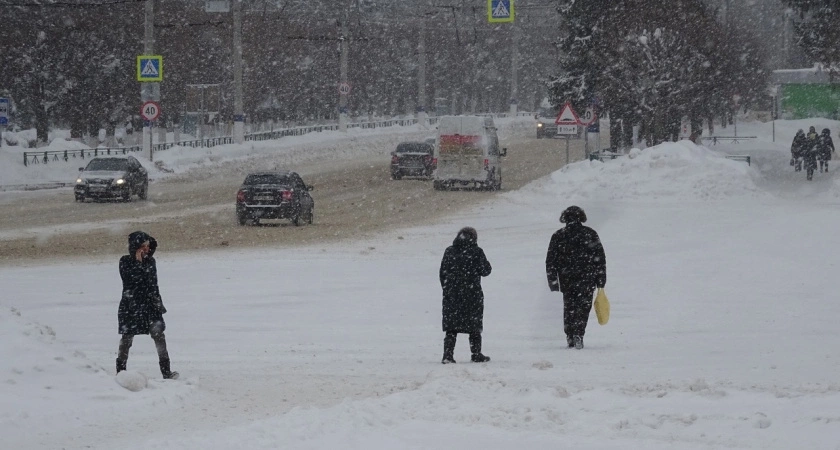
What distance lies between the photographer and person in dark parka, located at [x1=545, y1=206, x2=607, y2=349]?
42.4 feet

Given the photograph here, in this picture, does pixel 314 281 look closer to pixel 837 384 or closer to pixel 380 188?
pixel 837 384

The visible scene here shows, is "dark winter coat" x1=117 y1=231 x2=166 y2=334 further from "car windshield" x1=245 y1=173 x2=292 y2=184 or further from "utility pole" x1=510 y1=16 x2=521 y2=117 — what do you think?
"utility pole" x1=510 y1=16 x2=521 y2=117

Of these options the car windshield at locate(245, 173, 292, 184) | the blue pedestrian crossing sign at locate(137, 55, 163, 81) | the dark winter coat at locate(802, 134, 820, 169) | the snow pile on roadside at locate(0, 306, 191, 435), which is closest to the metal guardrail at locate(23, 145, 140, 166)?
the blue pedestrian crossing sign at locate(137, 55, 163, 81)

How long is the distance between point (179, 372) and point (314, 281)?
7.88 metres

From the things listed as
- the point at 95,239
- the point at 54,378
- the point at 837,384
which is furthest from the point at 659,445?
Result: the point at 95,239

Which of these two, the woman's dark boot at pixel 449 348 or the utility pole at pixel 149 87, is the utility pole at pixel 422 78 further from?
the woman's dark boot at pixel 449 348

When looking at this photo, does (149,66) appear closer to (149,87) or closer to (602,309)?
(149,87)

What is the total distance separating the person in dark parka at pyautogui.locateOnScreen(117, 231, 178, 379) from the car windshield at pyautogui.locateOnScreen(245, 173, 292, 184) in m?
18.7

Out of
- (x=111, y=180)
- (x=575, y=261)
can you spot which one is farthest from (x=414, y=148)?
(x=575, y=261)

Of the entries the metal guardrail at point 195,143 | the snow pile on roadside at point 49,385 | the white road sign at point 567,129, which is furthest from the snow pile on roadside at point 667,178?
the metal guardrail at point 195,143

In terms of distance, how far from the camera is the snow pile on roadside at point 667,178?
107 feet

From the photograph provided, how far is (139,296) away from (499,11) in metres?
27.4

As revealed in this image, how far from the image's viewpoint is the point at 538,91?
137250 millimetres

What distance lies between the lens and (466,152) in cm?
4091
